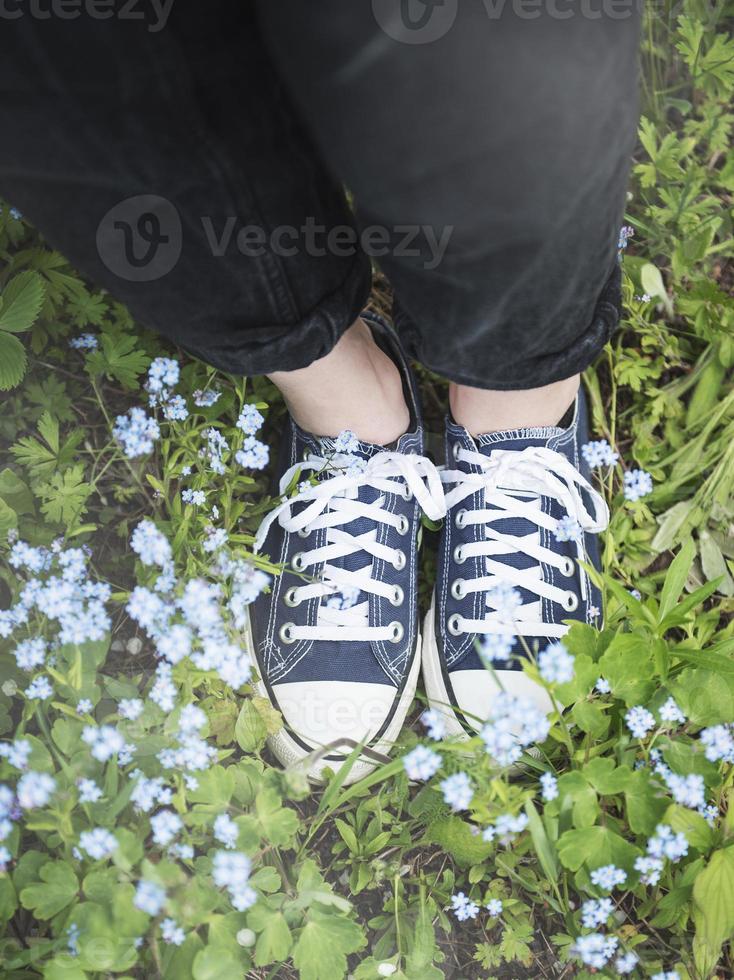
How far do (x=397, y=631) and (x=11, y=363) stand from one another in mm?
883

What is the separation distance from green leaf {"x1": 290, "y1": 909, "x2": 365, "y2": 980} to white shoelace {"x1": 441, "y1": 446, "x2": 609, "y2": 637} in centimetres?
54

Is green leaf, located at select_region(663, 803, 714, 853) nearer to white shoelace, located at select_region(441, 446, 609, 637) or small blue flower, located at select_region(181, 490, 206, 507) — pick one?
white shoelace, located at select_region(441, 446, 609, 637)

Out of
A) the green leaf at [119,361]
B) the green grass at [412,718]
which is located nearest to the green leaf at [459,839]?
the green grass at [412,718]

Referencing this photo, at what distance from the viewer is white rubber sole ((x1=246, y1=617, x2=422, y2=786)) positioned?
4.65 feet

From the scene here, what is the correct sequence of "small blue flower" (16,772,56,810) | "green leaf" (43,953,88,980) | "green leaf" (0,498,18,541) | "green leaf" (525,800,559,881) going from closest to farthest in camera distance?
"small blue flower" (16,772,56,810) < "green leaf" (43,953,88,980) < "green leaf" (525,800,559,881) < "green leaf" (0,498,18,541)

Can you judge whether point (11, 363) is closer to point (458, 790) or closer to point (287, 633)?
point (287, 633)

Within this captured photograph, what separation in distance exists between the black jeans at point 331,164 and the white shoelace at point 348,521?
336 mm

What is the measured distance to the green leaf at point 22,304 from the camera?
1502 mm

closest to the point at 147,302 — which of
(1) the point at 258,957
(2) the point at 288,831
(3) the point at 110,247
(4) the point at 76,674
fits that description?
(3) the point at 110,247

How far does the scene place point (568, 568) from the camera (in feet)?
5.00

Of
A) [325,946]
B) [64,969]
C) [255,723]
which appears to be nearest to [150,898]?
[64,969]

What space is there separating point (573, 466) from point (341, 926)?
0.92 meters

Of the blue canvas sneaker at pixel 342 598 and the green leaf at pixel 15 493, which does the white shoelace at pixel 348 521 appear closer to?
the blue canvas sneaker at pixel 342 598

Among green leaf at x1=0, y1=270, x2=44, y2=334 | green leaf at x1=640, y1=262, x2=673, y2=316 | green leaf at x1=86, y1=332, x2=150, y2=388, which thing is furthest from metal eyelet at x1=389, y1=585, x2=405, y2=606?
green leaf at x1=640, y1=262, x2=673, y2=316
